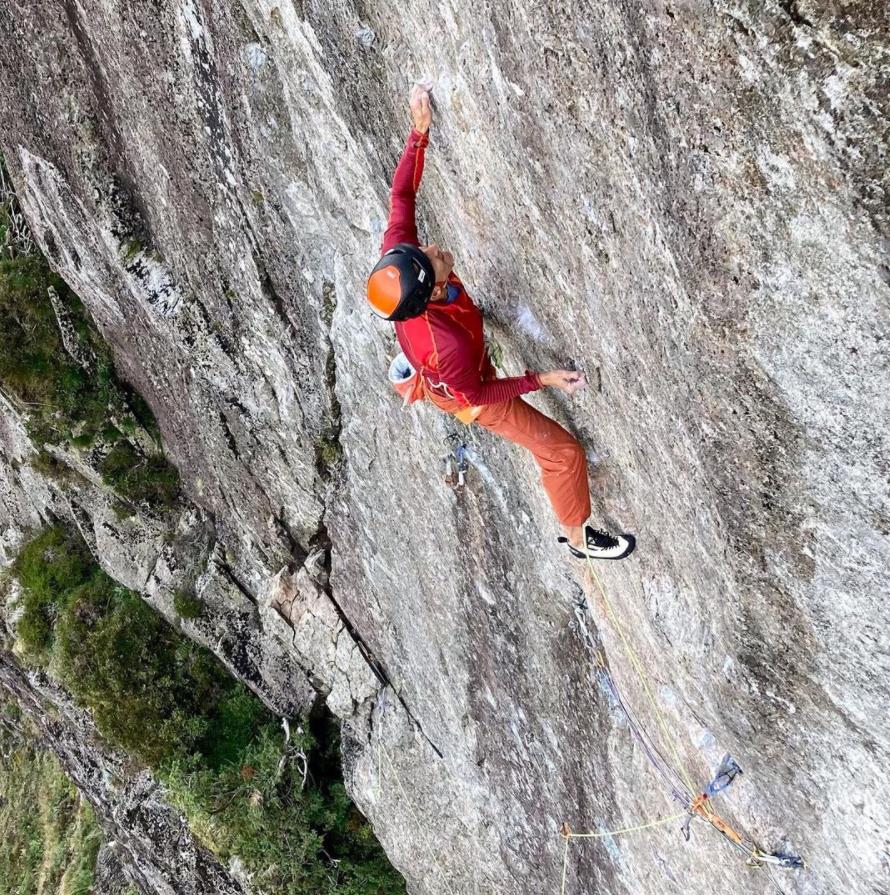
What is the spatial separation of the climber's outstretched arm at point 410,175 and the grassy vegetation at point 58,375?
790cm

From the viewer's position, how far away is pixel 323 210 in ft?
19.5

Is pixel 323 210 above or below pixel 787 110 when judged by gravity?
below

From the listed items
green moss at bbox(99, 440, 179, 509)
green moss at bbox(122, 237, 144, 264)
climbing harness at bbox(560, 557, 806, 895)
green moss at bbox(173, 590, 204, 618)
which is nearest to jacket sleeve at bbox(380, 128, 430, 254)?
climbing harness at bbox(560, 557, 806, 895)

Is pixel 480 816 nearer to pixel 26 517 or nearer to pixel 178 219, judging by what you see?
pixel 178 219

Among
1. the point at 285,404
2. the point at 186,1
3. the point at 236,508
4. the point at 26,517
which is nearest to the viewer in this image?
the point at 186,1

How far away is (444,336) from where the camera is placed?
4449 mm

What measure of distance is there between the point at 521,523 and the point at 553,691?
73.8 inches

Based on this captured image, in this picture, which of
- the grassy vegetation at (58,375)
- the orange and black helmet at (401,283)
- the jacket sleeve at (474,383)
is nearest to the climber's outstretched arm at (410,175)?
the orange and black helmet at (401,283)

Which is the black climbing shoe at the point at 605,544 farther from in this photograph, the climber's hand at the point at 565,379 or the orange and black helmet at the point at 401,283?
the orange and black helmet at the point at 401,283

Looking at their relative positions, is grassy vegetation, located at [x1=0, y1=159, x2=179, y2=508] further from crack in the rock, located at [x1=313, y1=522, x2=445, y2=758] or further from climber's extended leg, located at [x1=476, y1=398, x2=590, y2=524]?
climber's extended leg, located at [x1=476, y1=398, x2=590, y2=524]

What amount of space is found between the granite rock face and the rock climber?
21 centimetres

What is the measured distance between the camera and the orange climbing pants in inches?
187

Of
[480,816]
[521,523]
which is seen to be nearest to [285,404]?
[521,523]

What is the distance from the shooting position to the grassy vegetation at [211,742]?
11195mm
